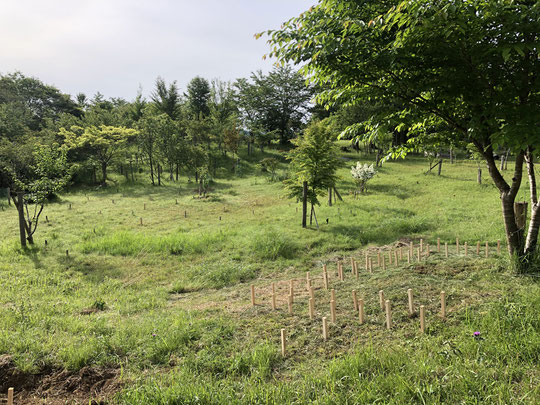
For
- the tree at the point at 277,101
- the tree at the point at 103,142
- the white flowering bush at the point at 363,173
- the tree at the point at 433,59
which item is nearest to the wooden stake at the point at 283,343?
the tree at the point at 433,59

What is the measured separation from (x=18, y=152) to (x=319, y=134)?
26.8 meters

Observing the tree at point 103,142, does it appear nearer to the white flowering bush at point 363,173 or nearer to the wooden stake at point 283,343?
the white flowering bush at point 363,173

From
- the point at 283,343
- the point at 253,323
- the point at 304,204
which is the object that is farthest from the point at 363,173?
the point at 283,343

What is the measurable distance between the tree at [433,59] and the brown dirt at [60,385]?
5.21m

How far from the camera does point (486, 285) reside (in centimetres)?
529

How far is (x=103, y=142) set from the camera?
32938 millimetres

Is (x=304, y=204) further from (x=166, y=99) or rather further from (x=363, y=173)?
(x=166, y=99)

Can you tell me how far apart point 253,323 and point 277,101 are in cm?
4839

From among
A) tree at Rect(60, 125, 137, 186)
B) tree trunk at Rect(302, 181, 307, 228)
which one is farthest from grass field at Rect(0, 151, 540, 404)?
tree at Rect(60, 125, 137, 186)

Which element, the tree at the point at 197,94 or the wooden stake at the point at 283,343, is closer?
the wooden stake at the point at 283,343

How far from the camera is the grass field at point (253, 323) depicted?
3371 millimetres

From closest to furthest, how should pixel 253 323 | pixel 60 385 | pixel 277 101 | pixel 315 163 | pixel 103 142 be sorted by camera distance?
1. pixel 60 385
2. pixel 253 323
3. pixel 315 163
4. pixel 103 142
5. pixel 277 101

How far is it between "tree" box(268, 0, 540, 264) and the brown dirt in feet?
17.1

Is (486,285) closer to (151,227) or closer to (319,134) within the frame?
(319,134)
